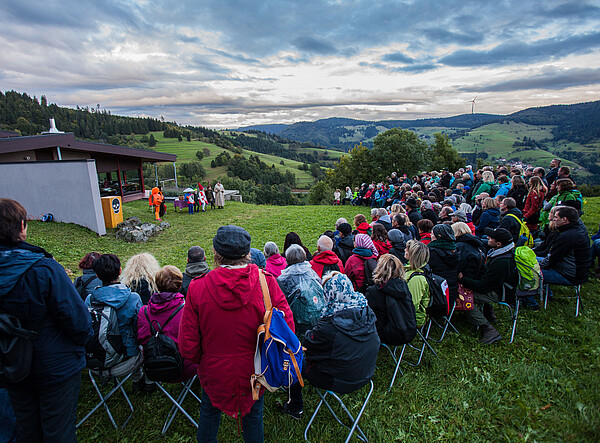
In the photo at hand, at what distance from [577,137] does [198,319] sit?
486 feet

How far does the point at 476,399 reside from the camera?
137 inches

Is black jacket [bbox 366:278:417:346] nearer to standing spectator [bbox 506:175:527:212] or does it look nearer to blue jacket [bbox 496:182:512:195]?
standing spectator [bbox 506:175:527:212]

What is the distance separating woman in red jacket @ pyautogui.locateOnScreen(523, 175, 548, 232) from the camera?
7.15m

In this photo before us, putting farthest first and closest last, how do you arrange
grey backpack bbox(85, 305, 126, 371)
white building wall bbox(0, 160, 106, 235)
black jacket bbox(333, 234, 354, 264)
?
white building wall bbox(0, 160, 106, 235), black jacket bbox(333, 234, 354, 264), grey backpack bbox(85, 305, 126, 371)

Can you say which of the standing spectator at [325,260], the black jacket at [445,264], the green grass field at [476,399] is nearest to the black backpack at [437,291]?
the black jacket at [445,264]

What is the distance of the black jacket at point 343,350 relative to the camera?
2752 millimetres

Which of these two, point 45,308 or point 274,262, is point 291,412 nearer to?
point 274,262

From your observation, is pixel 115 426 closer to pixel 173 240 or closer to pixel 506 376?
pixel 506 376

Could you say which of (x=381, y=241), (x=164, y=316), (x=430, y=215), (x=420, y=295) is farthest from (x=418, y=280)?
(x=430, y=215)

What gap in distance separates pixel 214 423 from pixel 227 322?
102 cm

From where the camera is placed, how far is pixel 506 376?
3.80 m

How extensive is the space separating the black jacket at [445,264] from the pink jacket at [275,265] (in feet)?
7.46

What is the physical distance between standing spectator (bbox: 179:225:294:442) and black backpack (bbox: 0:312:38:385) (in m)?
1.01

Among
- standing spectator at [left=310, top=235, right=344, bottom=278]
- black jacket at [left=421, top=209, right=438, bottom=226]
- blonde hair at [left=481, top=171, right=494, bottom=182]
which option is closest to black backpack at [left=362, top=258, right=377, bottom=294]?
standing spectator at [left=310, top=235, right=344, bottom=278]
